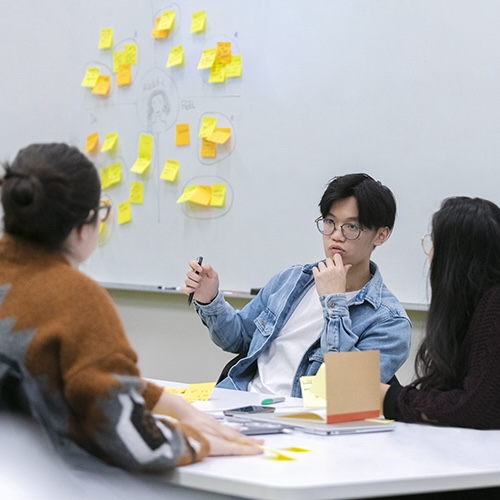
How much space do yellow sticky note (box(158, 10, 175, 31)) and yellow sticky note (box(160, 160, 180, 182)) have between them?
1.78 feet

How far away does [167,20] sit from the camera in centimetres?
385

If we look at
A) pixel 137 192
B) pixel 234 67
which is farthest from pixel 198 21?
pixel 137 192

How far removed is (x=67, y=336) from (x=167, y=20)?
2632 mm

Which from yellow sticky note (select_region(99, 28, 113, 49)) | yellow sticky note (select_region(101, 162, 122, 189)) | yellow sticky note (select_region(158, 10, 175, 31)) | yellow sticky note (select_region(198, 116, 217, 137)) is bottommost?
yellow sticky note (select_region(101, 162, 122, 189))

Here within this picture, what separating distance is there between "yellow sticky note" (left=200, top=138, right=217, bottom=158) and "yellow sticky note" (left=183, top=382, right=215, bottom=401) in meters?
1.49

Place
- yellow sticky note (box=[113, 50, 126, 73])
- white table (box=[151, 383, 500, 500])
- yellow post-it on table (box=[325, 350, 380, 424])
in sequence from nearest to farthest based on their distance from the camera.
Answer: white table (box=[151, 383, 500, 500]), yellow post-it on table (box=[325, 350, 380, 424]), yellow sticky note (box=[113, 50, 126, 73])

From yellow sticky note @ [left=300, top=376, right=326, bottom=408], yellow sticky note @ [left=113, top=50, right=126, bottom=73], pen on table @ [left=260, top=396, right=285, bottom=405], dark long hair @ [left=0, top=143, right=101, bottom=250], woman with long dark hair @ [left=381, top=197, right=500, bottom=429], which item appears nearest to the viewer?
dark long hair @ [left=0, top=143, right=101, bottom=250]

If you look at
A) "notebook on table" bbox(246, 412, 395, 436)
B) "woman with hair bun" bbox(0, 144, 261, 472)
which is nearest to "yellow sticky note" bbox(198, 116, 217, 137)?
"notebook on table" bbox(246, 412, 395, 436)

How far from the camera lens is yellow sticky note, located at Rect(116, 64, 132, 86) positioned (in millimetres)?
4012

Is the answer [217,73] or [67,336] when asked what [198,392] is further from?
[217,73]

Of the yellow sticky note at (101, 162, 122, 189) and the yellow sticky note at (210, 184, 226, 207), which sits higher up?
the yellow sticky note at (101, 162, 122, 189)

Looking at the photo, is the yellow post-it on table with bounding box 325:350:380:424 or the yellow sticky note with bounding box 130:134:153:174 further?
the yellow sticky note with bounding box 130:134:153:174

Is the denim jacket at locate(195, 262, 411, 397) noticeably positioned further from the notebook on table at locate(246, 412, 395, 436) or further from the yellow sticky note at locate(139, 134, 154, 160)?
the yellow sticky note at locate(139, 134, 154, 160)

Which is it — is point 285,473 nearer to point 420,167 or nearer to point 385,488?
point 385,488
